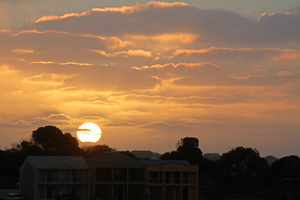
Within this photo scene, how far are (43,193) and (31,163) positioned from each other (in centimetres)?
565

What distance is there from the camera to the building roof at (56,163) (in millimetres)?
89500

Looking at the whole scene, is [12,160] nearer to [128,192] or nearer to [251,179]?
[128,192]

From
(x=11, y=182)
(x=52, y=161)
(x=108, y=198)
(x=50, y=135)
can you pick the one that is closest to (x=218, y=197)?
(x=108, y=198)

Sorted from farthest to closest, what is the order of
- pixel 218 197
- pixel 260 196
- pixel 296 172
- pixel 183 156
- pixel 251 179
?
pixel 183 156
pixel 296 172
pixel 251 179
pixel 260 196
pixel 218 197

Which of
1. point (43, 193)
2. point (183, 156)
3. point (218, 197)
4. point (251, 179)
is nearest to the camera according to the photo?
point (43, 193)

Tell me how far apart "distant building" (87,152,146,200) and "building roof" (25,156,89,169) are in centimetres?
280

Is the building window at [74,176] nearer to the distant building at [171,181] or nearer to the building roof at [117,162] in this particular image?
the building roof at [117,162]

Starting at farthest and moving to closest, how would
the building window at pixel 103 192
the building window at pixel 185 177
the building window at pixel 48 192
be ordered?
1. the building window at pixel 185 177
2. the building window at pixel 103 192
3. the building window at pixel 48 192

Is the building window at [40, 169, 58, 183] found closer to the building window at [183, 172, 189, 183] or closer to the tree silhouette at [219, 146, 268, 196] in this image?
the building window at [183, 172, 189, 183]

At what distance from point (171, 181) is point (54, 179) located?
19100 mm

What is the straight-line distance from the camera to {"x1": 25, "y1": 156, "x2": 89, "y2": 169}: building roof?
89.5 metres

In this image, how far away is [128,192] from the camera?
90875mm

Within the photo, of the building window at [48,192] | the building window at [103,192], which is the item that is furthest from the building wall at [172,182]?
the building window at [48,192]

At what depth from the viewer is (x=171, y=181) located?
3669 inches
